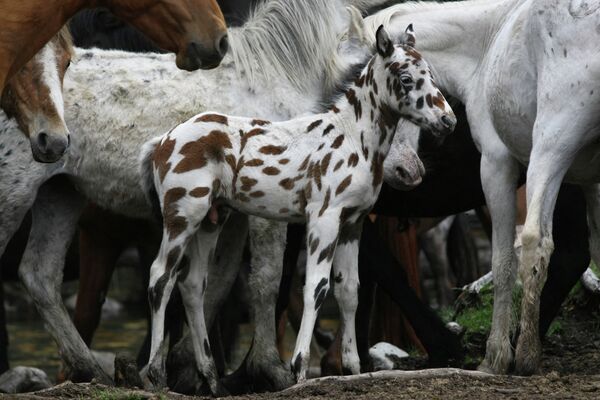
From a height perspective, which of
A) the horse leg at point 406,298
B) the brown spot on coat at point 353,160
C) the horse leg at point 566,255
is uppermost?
the brown spot on coat at point 353,160

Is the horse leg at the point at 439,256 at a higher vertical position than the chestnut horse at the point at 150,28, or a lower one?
lower

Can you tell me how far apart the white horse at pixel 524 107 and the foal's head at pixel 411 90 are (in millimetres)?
382

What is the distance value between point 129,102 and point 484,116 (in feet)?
6.45

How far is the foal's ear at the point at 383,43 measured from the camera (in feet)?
21.7

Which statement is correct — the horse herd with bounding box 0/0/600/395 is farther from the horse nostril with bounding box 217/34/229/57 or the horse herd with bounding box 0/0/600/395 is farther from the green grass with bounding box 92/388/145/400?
the green grass with bounding box 92/388/145/400

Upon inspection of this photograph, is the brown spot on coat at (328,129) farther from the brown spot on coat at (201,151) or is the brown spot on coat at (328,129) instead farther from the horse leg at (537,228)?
the horse leg at (537,228)

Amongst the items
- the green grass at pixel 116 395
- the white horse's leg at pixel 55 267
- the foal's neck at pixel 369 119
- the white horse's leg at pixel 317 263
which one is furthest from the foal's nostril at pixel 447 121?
the white horse's leg at pixel 55 267

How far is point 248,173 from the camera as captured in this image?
6711 millimetres

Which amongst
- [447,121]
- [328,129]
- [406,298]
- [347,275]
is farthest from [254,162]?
[406,298]

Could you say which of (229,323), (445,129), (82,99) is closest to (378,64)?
(445,129)

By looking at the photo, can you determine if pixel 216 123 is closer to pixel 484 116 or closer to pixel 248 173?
pixel 248 173

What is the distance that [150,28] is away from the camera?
5715 mm

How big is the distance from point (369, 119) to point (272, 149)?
0.48 metres

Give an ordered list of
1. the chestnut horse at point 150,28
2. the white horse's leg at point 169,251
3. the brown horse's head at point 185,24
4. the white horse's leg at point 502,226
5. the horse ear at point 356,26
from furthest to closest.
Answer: the horse ear at point 356,26 → the white horse's leg at point 502,226 → the white horse's leg at point 169,251 → the brown horse's head at point 185,24 → the chestnut horse at point 150,28
